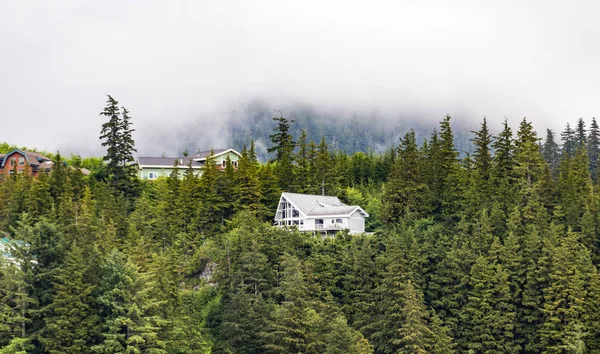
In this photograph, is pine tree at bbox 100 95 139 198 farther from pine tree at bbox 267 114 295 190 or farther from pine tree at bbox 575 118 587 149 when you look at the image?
pine tree at bbox 575 118 587 149

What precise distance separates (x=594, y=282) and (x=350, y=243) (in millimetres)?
20829

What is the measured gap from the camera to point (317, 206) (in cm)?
6600

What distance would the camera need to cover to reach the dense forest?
43.9 meters

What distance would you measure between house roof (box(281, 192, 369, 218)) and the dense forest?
348 cm

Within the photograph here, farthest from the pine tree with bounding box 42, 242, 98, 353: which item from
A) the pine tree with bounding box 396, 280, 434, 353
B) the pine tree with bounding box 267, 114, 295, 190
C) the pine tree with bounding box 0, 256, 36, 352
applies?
the pine tree with bounding box 267, 114, 295, 190

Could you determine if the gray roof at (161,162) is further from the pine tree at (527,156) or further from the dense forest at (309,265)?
the pine tree at (527,156)

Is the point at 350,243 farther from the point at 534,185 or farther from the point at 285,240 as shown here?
the point at 534,185

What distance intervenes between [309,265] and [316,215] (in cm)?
866

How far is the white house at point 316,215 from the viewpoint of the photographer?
63.1m

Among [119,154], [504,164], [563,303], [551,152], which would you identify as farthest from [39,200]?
[551,152]

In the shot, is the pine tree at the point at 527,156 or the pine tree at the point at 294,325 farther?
the pine tree at the point at 527,156

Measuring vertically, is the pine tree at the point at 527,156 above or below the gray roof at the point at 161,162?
below

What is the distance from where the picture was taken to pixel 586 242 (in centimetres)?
5509

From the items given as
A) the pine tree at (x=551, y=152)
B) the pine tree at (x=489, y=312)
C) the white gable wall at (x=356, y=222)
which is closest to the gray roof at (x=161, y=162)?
the white gable wall at (x=356, y=222)
